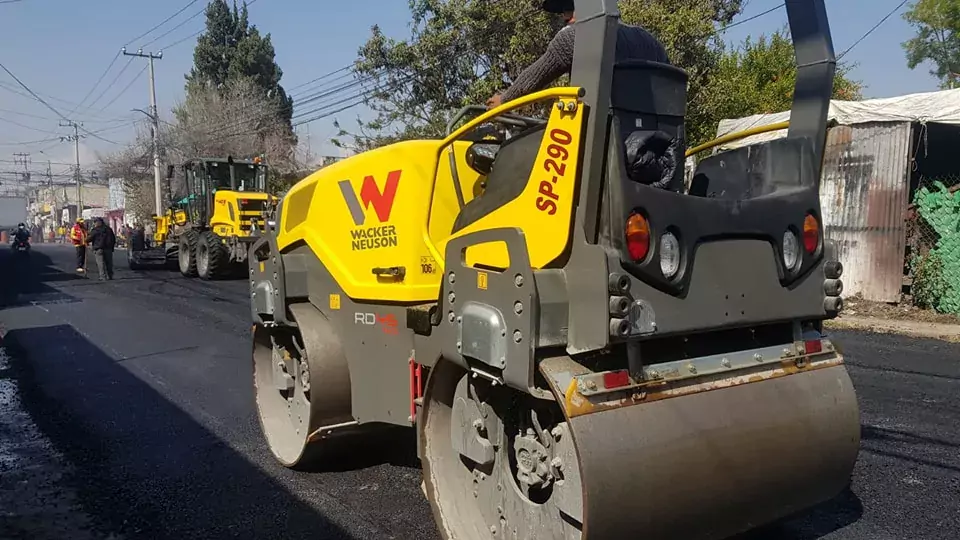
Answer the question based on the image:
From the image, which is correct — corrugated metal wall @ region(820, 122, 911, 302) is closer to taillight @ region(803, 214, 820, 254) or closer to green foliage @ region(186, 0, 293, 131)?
taillight @ region(803, 214, 820, 254)

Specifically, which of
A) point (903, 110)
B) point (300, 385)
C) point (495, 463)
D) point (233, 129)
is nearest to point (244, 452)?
point (300, 385)

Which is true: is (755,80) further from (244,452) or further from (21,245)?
(21,245)

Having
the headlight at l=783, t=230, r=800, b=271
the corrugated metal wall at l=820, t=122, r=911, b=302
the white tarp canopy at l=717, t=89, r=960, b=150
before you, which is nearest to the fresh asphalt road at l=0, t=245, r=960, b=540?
the headlight at l=783, t=230, r=800, b=271

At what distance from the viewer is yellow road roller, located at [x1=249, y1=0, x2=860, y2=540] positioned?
2623mm

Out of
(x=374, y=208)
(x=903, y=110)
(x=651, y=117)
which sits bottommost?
(x=374, y=208)

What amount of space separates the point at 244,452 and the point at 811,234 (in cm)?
383

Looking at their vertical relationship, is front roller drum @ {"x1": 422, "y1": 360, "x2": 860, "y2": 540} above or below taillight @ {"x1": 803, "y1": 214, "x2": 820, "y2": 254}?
below

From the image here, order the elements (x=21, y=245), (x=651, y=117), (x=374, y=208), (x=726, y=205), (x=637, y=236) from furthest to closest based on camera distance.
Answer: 1. (x=21, y=245)
2. (x=374, y=208)
3. (x=651, y=117)
4. (x=726, y=205)
5. (x=637, y=236)

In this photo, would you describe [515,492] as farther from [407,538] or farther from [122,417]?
[122,417]

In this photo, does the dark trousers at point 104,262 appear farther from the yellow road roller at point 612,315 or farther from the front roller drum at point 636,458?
the front roller drum at point 636,458

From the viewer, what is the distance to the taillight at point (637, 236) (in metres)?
2.65

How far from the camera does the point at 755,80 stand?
61.9ft

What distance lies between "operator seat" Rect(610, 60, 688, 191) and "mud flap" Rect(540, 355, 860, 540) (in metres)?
0.85

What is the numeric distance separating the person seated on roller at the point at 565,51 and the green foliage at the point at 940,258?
941 cm
